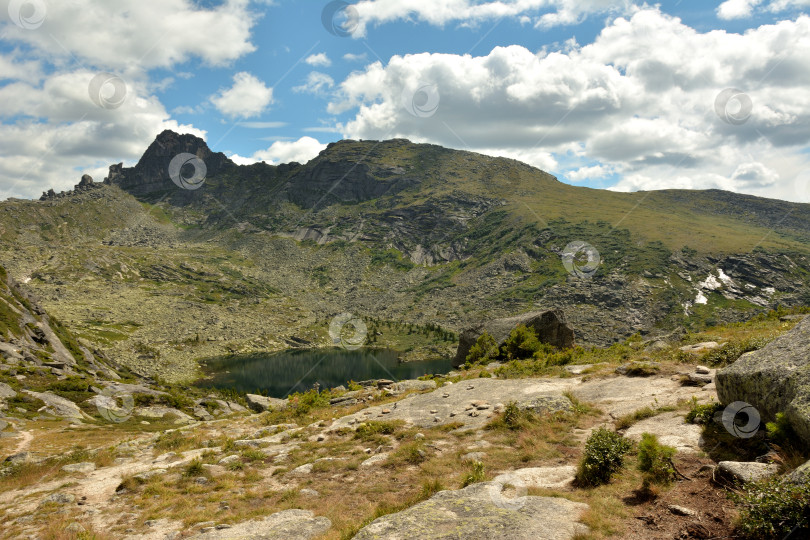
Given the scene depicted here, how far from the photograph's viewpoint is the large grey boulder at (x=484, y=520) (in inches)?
329

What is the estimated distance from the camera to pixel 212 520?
12.2 m

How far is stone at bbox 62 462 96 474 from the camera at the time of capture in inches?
734

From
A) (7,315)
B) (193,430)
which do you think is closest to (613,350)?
(193,430)

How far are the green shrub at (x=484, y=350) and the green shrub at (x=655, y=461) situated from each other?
2825 centimetres

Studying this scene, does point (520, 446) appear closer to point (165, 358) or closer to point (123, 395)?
point (123, 395)

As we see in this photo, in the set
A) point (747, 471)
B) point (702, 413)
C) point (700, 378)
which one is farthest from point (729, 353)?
point (747, 471)

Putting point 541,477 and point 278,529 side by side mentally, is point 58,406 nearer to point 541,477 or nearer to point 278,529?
point 278,529

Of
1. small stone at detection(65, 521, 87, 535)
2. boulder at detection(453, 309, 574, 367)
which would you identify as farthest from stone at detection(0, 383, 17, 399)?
boulder at detection(453, 309, 574, 367)

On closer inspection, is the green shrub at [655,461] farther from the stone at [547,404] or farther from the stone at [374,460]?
the stone at [374,460]

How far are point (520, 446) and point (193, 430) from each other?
2194 centimetres

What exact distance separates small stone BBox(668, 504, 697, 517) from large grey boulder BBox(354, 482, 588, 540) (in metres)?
1.78

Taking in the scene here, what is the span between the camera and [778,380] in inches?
388

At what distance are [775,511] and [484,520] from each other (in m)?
5.15

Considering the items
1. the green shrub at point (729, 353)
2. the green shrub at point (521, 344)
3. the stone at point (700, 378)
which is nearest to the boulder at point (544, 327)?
the green shrub at point (521, 344)
